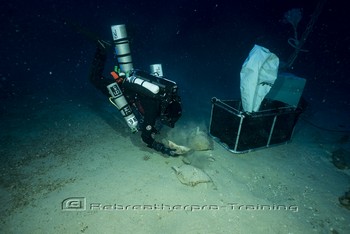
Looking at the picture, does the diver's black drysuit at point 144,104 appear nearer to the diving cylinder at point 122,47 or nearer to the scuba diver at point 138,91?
the scuba diver at point 138,91

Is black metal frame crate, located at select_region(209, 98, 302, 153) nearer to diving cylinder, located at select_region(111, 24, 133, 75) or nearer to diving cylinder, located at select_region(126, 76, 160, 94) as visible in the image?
diving cylinder, located at select_region(126, 76, 160, 94)

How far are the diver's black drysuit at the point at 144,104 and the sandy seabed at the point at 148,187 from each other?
1.24ft

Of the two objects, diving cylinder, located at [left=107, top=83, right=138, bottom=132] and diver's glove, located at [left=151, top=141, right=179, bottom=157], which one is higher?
diving cylinder, located at [left=107, top=83, right=138, bottom=132]

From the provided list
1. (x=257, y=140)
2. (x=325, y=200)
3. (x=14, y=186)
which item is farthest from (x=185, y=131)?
(x=14, y=186)

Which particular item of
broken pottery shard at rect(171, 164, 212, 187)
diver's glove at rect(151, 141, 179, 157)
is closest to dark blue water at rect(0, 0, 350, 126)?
diver's glove at rect(151, 141, 179, 157)

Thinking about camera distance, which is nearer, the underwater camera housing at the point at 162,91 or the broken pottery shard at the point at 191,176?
the broken pottery shard at the point at 191,176

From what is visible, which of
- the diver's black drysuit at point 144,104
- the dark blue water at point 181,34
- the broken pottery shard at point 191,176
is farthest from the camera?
the dark blue water at point 181,34

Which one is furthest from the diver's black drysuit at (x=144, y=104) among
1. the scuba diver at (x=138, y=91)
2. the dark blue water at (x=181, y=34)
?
the dark blue water at (x=181, y=34)

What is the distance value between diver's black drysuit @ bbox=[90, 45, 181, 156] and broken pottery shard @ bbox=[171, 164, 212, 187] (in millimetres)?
671

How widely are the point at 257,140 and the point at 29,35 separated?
4772 centimetres

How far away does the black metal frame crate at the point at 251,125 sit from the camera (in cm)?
487

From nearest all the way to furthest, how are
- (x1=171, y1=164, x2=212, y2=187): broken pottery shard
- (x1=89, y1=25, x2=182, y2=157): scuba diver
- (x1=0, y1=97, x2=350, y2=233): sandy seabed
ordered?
1. (x1=0, y1=97, x2=350, y2=233): sandy seabed
2. (x1=171, y1=164, x2=212, y2=187): broken pottery shard
3. (x1=89, y1=25, x2=182, y2=157): scuba diver

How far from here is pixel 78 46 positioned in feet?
137

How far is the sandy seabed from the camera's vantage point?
3209mm
